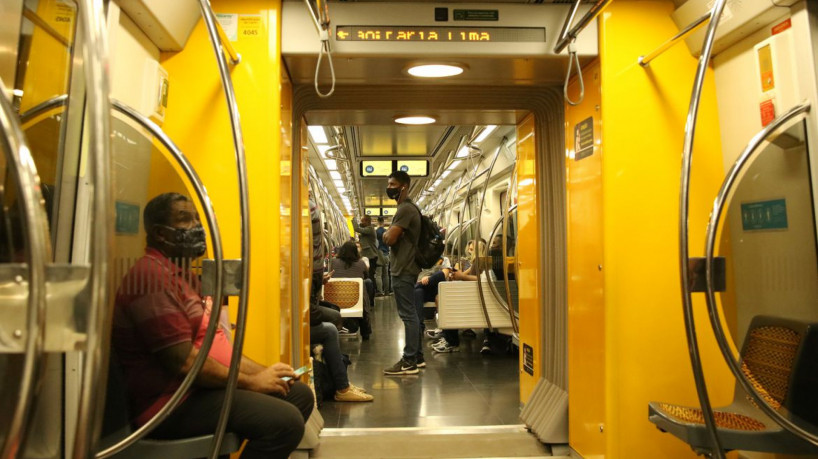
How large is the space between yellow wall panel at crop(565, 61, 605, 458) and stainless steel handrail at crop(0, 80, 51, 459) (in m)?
2.16

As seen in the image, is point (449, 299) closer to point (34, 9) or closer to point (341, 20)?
point (341, 20)

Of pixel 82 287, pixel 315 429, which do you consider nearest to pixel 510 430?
pixel 315 429

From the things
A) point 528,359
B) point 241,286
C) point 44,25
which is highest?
point 44,25

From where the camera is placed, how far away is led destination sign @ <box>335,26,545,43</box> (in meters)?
2.47

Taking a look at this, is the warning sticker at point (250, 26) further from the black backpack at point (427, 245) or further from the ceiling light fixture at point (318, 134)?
the ceiling light fixture at point (318, 134)

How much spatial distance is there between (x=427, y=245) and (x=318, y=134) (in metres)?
3.31

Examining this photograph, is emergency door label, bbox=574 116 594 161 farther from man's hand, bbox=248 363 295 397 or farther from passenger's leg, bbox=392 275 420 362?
passenger's leg, bbox=392 275 420 362

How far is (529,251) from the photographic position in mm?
3406

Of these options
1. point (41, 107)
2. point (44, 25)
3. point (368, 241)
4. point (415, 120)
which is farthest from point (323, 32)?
point (368, 241)

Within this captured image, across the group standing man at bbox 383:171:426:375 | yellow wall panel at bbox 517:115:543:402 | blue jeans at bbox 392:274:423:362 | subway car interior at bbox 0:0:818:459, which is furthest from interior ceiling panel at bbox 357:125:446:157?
subway car interior at bbox 0:0:818:459

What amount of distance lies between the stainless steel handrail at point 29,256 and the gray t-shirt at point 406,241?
3649 millimetres

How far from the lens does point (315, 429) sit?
9.75ft

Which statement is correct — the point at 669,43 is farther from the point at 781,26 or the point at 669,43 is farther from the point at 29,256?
the point at 29,256

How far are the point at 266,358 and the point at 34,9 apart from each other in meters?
1.58
